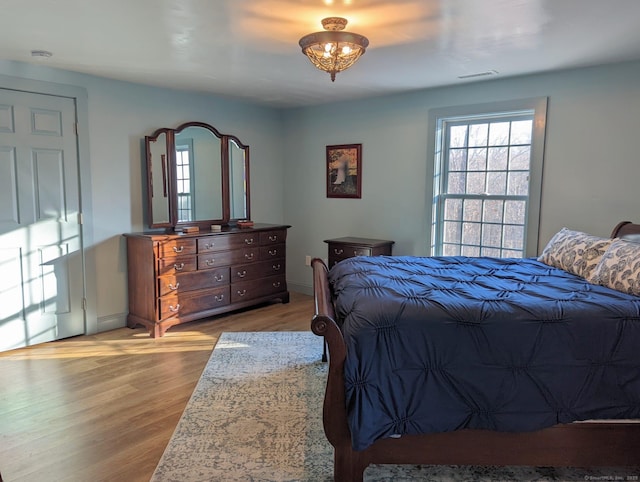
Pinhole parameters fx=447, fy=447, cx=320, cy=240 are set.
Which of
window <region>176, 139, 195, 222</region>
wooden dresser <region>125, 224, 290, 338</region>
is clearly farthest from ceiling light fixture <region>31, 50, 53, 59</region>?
wooden dresser <region>125, 224, 290, 338</region>

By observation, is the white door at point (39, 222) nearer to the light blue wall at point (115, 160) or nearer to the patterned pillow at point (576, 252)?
the light blue wall at point (115, 160)

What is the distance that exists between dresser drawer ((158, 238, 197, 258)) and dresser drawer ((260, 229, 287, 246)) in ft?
2.83

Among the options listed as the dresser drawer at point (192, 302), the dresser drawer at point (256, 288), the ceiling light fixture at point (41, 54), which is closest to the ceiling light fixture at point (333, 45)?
the ceiling light fixture at point (41, 54)

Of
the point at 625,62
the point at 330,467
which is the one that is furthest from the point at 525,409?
the point at 625,62

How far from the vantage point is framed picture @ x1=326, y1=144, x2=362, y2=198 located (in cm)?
509

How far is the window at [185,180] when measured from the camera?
4.48 metres

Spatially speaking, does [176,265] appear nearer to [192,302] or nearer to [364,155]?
[192,302]

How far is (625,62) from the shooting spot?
3416 mm

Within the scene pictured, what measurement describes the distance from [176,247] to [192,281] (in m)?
0.38

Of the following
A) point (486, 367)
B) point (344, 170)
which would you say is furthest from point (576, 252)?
point (344, 170)

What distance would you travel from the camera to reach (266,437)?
2.39 meters

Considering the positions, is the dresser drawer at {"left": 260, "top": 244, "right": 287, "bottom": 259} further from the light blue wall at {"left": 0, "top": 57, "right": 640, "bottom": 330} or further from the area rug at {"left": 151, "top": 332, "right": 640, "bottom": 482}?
the area rug at {"left": 151, "top": 332, "right": 640, "bottom": 482}

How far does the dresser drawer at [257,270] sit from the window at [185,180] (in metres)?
0.72

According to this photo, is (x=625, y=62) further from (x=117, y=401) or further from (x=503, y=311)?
(x=117, y=401)
